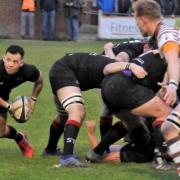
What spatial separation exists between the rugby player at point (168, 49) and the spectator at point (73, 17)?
19893mm

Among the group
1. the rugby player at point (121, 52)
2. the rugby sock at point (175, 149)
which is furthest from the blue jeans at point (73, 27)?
the rugby sock at point (175, 149)

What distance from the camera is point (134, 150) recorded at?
26.6 ft

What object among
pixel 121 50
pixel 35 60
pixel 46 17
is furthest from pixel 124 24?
pixel 121 50

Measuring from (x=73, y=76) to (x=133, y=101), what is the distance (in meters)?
0.94

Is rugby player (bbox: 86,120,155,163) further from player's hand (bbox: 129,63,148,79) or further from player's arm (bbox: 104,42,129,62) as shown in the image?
player's hand (bbox: 129,63,148,79)

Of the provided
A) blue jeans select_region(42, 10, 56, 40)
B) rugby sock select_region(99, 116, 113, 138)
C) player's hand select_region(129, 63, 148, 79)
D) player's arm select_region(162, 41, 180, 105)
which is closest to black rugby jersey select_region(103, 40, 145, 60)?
rugby sock select_region(99, 116, 113, 138)

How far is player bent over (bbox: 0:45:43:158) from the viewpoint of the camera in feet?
26.9

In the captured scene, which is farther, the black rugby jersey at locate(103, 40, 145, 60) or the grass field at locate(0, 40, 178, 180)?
the black rugby jersey at locate(103, 40, 145, 60)

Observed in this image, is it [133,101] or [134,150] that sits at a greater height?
[133,101]

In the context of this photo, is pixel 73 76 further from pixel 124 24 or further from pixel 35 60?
pixel 124 24

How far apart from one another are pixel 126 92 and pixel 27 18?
A: 20.5 meters

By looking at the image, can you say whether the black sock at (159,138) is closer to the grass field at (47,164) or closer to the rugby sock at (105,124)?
the grass field at (47,164)

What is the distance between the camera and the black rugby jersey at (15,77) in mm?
8266

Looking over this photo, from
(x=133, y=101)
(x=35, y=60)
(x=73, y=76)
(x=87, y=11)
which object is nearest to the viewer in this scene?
(x=133, y=101)
